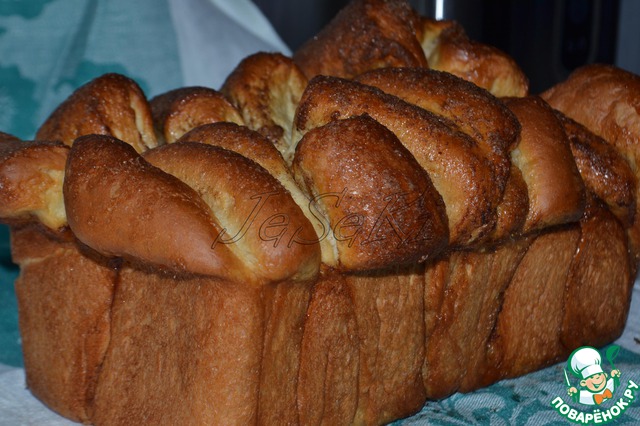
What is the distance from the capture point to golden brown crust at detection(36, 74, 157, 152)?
162 cm

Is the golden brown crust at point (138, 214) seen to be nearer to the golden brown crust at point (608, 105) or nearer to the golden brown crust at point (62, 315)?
the golden brown crust at point (62, 315)

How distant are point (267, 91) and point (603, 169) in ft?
2.10

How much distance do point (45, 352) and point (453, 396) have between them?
71 centimetres

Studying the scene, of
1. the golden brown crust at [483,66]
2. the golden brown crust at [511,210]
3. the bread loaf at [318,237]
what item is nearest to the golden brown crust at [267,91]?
the bread loaf at [318,237]

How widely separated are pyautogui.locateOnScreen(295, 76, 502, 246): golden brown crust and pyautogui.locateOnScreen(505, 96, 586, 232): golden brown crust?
0.41 ft

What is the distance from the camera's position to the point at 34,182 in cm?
146

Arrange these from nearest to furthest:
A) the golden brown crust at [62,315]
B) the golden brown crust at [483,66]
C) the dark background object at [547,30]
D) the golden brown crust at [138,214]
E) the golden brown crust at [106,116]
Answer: the golden brown crust at [138,214]
the golden brown crust at [62,315]
the golden brown crust at [106,116]
the golden brown crust at [483,66]
the dark background object at [547,30]

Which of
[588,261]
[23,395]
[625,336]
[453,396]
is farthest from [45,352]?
[625,336]

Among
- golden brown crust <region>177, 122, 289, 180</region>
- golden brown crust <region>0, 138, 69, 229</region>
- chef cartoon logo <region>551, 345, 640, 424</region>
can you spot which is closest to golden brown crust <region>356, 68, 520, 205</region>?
golden brown crust <region>177, 122, 289, 180</region>

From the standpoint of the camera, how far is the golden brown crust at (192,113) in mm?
1662

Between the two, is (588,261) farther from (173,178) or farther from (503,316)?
(173,178)

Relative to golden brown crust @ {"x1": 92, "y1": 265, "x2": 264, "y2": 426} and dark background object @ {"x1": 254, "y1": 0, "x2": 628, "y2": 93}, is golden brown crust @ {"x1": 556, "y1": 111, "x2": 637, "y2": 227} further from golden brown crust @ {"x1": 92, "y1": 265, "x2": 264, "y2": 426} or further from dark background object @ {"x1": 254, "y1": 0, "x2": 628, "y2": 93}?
dark background object @ {"x1": 254, "y1": 0, "x2": 628, "y2": 93}

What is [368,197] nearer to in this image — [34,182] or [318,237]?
[318,237]

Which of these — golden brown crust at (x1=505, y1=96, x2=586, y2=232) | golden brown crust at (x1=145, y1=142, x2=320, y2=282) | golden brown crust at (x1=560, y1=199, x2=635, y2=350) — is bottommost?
golden brown crust at (x1=560, y1=199, x2=635, y2=350)
